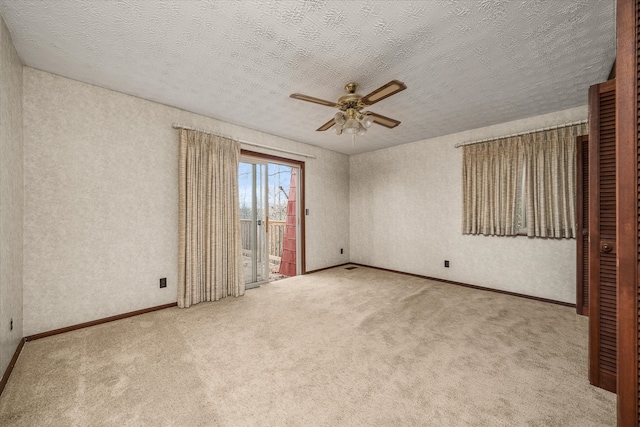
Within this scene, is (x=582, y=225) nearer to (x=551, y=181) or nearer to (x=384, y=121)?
(x=551, y=181)

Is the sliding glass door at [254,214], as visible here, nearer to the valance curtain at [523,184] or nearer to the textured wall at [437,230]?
the textured wall at [437,230]

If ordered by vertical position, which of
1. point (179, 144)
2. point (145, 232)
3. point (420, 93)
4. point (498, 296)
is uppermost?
point (420, 93)

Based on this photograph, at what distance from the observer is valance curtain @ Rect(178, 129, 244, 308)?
3.13 meters

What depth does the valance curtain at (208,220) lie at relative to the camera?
3131mm

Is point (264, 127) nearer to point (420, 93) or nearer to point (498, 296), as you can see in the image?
point (420, 93)

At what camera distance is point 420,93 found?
2773 millimetres

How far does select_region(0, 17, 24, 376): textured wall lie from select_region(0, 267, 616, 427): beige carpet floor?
31cm

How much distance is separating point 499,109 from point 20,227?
5255mm

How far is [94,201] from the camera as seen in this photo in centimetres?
261

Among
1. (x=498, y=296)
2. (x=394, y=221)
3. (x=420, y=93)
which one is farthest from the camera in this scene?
(x=394, y=221)

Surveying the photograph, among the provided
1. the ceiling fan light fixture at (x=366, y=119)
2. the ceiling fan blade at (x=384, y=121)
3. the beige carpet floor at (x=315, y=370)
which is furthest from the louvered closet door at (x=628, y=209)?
the ceiling fan blade at (x=384, y=121)

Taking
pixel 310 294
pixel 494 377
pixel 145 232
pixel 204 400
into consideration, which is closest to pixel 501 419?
pixel 494 377

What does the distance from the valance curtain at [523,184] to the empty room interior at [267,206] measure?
1.2 inches

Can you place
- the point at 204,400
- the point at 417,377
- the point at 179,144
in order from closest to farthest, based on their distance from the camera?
the point at 204,400 → the point at 417,377 → the point at 179,144
